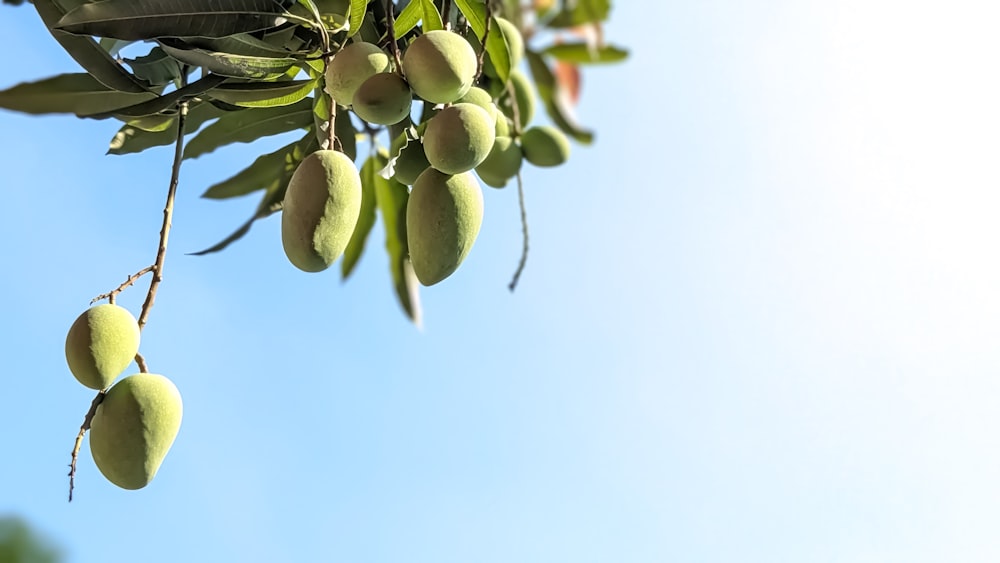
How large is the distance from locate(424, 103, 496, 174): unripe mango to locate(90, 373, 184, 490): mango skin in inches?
11.7

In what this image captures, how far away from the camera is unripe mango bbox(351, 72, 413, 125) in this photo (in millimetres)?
696

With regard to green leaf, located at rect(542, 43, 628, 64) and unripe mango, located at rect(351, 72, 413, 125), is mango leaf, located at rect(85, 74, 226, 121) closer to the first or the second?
unripe mango, located at rect(351, 72, 413, 125)

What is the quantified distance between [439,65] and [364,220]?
0.57 metres

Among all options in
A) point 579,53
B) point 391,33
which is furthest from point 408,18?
point 579,53

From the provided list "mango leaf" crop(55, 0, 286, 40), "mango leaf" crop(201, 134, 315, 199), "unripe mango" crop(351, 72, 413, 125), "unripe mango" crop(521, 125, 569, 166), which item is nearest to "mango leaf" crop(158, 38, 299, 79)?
"mango leaf" crop(55, 0, 286, 40)

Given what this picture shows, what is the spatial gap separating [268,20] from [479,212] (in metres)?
0.24

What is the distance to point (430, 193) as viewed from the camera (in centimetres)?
74

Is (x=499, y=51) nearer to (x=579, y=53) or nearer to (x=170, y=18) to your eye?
(x=170, y=18)

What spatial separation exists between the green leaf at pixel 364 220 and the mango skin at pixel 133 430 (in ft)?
1.61

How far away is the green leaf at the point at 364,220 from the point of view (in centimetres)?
120

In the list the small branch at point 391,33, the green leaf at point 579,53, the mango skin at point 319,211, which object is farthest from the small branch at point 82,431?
the green leaf at point 579,53

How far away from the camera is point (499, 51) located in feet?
2.98

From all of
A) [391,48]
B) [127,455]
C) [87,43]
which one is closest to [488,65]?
[391,48]

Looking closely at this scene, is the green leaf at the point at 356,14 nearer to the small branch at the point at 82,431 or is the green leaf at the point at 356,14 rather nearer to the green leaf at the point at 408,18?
the green leaf at the point at 408,18
